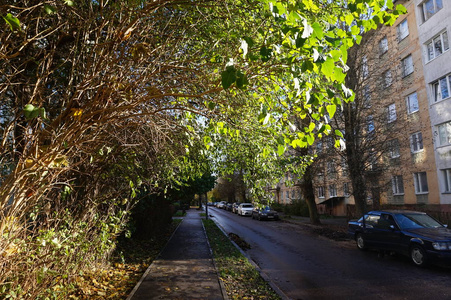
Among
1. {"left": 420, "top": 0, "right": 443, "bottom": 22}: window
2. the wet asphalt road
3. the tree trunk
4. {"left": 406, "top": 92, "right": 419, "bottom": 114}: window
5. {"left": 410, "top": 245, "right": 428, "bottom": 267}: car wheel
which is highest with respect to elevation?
{"left": 420, "top": 0, "right": 443, "bottom": 22}: window

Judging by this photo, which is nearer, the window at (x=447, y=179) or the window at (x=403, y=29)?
the window at (x=447, y=179)

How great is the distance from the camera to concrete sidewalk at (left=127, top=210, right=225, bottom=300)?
5.93 m

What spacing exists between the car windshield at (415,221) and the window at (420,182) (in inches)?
506

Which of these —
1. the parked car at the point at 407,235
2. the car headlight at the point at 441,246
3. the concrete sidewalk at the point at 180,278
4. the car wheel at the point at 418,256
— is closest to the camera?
the concrete sidewalk at the point at 180,278

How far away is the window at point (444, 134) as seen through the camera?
19.1 m

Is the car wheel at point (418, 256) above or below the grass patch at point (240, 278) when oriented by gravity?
above

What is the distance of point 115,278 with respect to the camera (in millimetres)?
7297

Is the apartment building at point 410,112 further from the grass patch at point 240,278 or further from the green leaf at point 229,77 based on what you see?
the green leaf at point 229,77

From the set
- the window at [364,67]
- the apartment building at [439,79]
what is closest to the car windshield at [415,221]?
the window at [364,67]

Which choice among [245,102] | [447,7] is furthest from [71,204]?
[447,7]

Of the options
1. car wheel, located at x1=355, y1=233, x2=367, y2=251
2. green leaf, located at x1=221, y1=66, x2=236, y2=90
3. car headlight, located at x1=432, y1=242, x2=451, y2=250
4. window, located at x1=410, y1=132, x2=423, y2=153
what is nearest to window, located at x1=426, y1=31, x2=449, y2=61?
window, located at x1=410, y1=132, x2=423, y2=153

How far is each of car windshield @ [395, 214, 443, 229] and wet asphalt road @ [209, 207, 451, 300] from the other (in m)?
1.10

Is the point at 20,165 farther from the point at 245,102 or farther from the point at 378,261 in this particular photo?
the point at 378,261

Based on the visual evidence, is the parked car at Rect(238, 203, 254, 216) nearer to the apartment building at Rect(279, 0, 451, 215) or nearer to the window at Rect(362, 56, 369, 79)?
the apartment building at Rect(279, 0, 451, 215)
